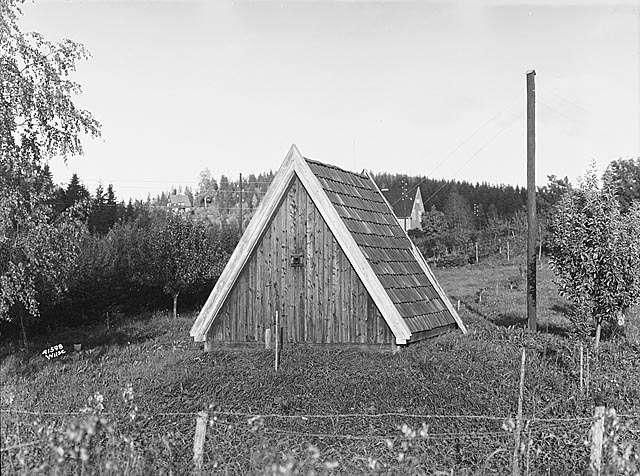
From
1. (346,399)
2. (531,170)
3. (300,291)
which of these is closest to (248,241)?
(300,291)

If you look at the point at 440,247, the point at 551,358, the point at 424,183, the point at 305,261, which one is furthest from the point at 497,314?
the point at 424,183

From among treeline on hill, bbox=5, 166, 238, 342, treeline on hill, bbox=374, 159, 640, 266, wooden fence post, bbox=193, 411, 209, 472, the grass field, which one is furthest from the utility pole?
treeline on hill, bbox=374, 159, 640, 266

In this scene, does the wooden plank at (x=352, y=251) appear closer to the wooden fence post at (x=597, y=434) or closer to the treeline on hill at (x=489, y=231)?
the wooden fence post at (x=597, y=434)

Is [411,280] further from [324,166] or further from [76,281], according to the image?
[76,281]

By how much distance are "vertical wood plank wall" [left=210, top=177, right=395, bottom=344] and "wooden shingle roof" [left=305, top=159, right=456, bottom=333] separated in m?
0.48

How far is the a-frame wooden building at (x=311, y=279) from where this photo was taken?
16.8 metres

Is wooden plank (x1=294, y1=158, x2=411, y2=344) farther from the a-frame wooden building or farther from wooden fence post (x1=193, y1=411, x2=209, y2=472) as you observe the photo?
wooden fence post (x1=193, y1=411, x2=209, y2=472)

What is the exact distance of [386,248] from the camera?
18.3 m

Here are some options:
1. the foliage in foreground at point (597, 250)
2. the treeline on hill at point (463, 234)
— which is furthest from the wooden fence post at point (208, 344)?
the treeline on hill at point (463, 234)

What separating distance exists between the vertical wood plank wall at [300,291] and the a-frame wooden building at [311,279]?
0.07ft

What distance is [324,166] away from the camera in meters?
18.3

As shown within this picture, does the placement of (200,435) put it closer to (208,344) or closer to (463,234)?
(208,344)

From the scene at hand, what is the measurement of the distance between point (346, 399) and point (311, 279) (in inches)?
148

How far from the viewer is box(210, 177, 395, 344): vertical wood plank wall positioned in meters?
17.0
